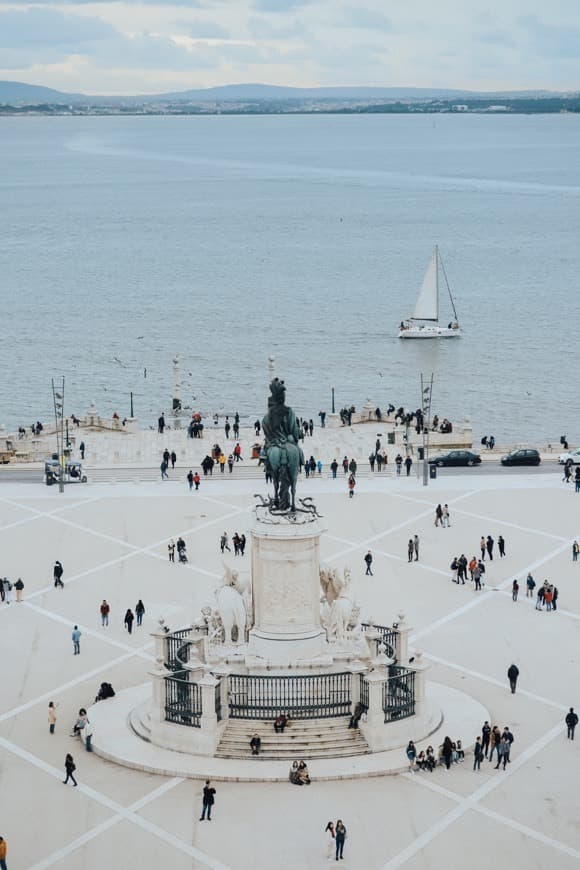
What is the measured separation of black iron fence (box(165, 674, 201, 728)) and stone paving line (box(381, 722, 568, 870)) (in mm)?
4475

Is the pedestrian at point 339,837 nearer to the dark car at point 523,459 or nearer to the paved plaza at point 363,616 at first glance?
the paved plaza at point 363,616

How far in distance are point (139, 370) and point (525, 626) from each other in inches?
2067

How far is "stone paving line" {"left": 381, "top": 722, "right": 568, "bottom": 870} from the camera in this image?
22.5 meters

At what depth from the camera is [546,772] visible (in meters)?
25.5

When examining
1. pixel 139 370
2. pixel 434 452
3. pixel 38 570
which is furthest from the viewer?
pixel 139 370

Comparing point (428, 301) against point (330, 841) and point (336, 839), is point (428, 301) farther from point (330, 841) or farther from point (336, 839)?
point (336, 839)

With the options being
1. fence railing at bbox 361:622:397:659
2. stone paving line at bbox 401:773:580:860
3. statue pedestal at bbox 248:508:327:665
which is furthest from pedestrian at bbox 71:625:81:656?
stone paving line at bbox 401:773:580:860

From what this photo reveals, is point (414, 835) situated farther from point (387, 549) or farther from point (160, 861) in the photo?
point (387, 549)

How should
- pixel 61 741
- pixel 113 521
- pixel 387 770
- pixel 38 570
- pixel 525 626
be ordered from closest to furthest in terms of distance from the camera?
1. pixel 387 770
2. pixel 61 741
3. pixel 525 626
4. pixel 38 570
5. pixel 113 521

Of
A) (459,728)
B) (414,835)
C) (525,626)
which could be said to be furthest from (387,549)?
(414,835)

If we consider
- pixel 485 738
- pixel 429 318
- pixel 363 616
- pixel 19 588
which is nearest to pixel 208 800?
pixel 485 738

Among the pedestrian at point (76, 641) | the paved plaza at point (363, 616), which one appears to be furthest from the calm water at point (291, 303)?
the pedestrian at point (76, 641)

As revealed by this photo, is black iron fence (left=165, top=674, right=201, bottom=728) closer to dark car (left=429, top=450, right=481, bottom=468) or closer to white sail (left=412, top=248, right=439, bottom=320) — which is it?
dark car (left=429, top=450, right=481, bottom=468)

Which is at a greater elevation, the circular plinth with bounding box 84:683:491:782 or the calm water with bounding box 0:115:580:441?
the circular plinth with bounding box 84:683:491:782
